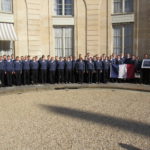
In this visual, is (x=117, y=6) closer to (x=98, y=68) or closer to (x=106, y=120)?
(x=98, y=68)

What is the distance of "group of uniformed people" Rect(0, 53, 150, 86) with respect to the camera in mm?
16469

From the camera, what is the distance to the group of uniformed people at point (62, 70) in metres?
16.5

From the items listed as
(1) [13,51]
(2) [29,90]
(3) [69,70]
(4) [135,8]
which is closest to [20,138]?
(2) [29,90]

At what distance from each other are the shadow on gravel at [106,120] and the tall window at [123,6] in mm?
13091

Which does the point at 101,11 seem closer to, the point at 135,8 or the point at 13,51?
the point at 135,8

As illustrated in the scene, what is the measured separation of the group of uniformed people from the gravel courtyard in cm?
344

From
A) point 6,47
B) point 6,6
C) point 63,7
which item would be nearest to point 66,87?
point 6,47

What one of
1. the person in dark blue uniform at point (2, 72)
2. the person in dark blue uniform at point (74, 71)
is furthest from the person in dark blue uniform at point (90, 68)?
the person in dark blue uniform at point (2, 72)

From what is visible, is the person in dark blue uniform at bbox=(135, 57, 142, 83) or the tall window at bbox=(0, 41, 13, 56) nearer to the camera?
the person in dark blue uniform at bbox=(135, 57, 142, 83)

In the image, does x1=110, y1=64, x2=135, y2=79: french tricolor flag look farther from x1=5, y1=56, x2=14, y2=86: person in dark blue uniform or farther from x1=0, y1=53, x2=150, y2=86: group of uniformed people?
x1=5, y1=56, x2=14, y2=86: person in dark blue uniform

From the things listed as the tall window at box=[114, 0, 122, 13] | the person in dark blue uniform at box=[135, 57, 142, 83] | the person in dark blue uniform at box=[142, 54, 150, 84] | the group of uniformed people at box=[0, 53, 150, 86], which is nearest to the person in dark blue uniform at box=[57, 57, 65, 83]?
the group of uniformed people at box=[0, 53, 150, 86]

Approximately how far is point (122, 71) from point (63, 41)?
23.3ft

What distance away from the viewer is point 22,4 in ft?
69.4

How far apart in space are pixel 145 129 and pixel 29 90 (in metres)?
8.51
